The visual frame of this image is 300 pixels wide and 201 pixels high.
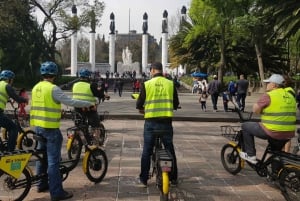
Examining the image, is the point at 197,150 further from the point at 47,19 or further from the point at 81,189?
the point at 47,19

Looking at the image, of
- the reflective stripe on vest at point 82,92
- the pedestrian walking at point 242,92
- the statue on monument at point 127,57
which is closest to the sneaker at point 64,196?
the reflective stripe on vest at point 82,92

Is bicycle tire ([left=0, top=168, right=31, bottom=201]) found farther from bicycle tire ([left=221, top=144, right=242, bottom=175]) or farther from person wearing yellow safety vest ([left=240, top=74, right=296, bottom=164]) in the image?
bicycle tire ([left=221, top=144, right=242, bottom=175])

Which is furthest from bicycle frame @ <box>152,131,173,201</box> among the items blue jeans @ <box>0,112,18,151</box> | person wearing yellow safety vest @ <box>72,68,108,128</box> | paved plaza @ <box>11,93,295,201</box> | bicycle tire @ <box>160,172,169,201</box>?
person wearing yellow safety vest @ <box>72,68,108,128</box>

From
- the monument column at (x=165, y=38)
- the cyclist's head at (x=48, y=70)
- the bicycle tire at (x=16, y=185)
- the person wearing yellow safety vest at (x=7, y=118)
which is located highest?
the monument column at (x=165, y=38)

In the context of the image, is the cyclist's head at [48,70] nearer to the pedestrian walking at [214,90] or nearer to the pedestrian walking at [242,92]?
the pedestrian walking at [214,90]

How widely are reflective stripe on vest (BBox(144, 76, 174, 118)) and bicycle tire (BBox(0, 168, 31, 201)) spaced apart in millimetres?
1862

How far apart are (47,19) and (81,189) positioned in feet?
144

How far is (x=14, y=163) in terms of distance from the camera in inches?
235

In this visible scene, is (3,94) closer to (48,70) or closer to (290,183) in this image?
(48,70)

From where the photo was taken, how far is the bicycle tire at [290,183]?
246 inches

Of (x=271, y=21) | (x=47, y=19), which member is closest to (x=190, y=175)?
(x=271, y=21)

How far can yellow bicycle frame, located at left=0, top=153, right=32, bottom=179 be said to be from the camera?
588cm

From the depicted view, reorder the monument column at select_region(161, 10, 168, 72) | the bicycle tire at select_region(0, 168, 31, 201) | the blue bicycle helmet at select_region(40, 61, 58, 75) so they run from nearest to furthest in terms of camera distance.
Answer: the bicycle tire at select_region(0, 168, 31, 201), the blue bicycle helmet at select_region(40, 61, 58, 75), the monument column at select_region(161, 10, 168, 72)

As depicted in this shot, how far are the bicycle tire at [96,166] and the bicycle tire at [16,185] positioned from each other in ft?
4.10
